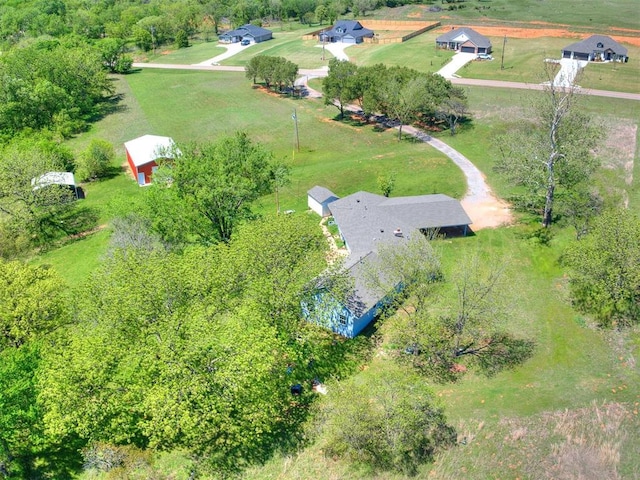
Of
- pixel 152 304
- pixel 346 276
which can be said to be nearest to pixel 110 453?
pixel 152 304

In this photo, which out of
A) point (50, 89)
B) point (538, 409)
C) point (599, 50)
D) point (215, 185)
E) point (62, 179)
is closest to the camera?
point (538, 409)

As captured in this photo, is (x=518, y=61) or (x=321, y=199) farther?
(x=518, y=61)

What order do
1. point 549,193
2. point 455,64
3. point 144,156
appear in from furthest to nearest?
point 455,64
point 144,156
point 549,193

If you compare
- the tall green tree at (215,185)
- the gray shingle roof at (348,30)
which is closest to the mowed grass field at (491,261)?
the tall green tree at (215,185)

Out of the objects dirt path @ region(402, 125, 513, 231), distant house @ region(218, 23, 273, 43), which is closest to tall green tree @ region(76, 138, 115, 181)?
dirt path @ region(402, 125, 513, 231)

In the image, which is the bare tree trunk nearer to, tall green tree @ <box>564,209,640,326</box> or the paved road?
tall green tree @ <box>564,209,640,326</box>

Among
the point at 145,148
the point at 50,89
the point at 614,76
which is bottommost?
the point at 145,148

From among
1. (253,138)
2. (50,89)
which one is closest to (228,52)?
(50,89)

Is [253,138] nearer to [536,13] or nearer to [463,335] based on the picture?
[463,335]
